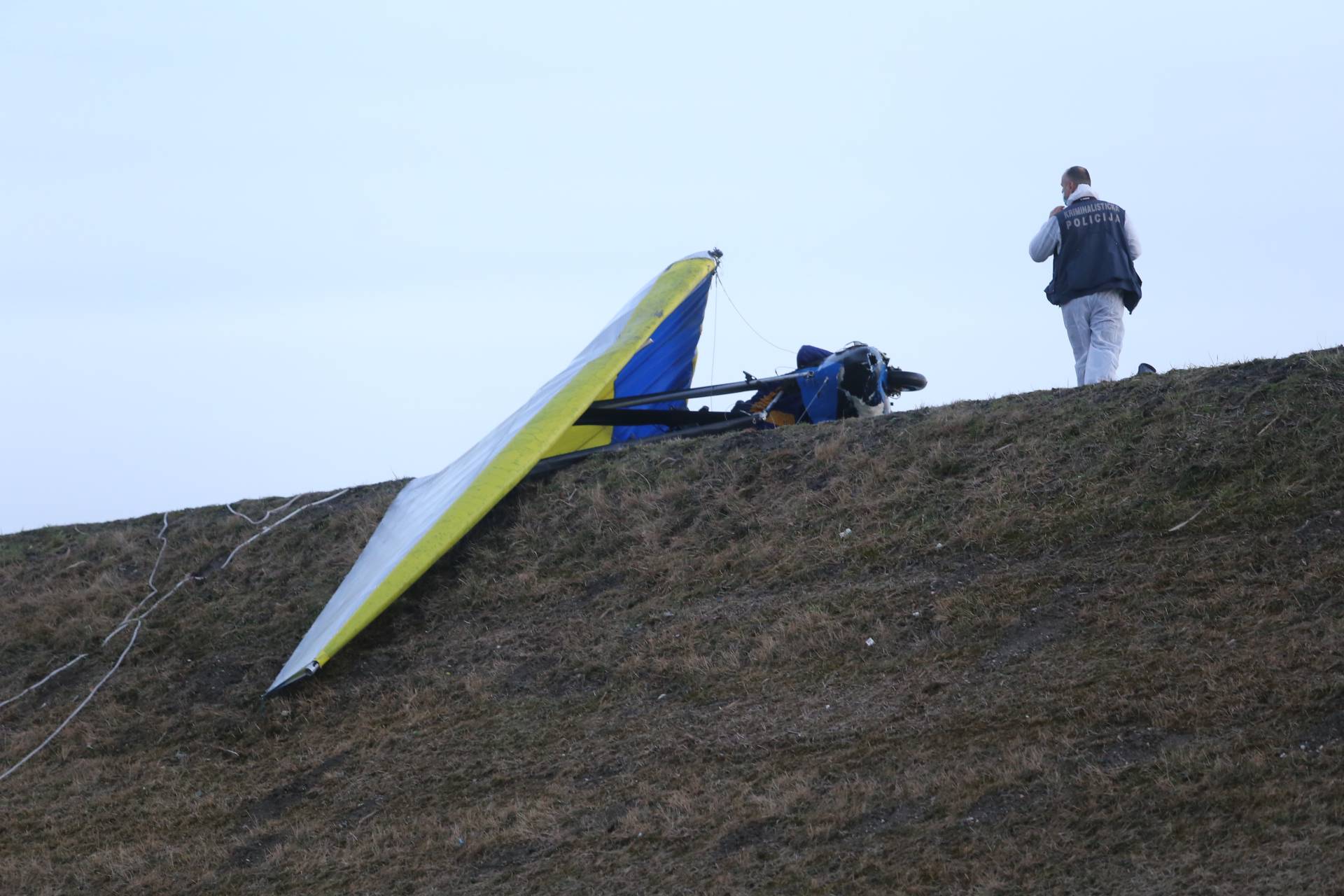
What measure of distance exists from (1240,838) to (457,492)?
5.48 metres

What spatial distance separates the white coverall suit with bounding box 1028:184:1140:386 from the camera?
807 cm

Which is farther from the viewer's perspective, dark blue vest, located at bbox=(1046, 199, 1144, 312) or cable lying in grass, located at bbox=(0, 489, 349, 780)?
dark blue vest, located at bbox=(1046, 199, 1144, 312)

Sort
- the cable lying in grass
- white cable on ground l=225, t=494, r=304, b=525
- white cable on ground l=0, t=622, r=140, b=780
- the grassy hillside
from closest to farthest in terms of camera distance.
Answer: the grassy hillside < white cable on ground l=0, t=622, r=140, b=780 < the cable lying in grass < white cable on ground l=225, t=494, r=304, b=525

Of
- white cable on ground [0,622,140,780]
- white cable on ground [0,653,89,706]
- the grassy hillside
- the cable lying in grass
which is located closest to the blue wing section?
the grassy hillside

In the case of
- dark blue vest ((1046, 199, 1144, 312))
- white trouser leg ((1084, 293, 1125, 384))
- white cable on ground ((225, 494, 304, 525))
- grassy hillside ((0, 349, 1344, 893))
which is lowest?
grassy hillside ((0, 349, 1344, 893))

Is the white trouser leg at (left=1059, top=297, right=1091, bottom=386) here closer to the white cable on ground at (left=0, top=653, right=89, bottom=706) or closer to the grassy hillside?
the grassy hillside

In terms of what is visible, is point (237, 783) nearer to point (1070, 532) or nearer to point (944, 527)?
point (944, 527)

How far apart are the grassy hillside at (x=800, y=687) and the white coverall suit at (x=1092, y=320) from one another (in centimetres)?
68

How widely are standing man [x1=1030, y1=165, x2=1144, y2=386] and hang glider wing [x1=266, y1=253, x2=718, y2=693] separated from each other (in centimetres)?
303

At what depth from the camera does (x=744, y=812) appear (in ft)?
15.8

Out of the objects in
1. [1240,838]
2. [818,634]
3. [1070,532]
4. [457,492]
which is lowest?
[1240,838]

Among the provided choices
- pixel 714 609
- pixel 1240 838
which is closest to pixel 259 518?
pixel 714 609

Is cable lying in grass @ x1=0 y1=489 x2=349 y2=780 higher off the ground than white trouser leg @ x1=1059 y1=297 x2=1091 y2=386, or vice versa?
white trouser leg @ x1=1059 y1=297 x2=1091 y2=386

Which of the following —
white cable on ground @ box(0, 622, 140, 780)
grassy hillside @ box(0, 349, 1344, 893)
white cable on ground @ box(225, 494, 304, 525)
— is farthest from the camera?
white cable on ground @ box(225, 494, 304, 525)
